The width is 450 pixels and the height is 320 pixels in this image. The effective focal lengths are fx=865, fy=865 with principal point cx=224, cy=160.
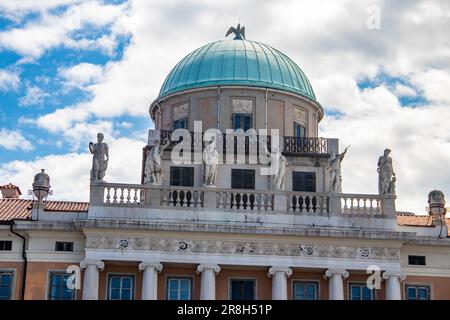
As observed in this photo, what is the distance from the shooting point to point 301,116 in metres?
42.7

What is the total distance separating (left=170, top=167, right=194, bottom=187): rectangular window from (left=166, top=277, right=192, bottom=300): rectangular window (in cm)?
480

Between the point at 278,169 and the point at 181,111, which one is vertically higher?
the point at 181,111

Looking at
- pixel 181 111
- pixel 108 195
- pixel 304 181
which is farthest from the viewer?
pixel 181 111

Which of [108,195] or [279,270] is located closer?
[279,270]

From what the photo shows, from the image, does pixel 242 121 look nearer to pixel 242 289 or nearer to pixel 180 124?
pixel 180 124

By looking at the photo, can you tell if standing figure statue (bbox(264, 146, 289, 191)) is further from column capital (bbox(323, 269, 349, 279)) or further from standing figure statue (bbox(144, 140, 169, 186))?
standing figure statue (bbox(144, 140, 169, 186))

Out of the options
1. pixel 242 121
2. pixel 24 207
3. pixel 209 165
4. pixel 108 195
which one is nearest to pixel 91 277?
pixel 108 195

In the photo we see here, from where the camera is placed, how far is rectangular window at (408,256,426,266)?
3678 centimetres

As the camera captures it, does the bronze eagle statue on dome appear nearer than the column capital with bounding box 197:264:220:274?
No

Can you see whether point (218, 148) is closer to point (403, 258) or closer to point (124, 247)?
point (124, 247)

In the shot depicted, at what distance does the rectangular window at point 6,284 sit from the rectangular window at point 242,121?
12761 millimetres

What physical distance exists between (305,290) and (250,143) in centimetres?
730

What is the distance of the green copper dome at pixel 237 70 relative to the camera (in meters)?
42.0

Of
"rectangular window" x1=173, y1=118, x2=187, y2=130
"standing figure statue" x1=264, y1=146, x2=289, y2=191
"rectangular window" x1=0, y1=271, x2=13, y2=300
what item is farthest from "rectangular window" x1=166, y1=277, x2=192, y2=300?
"rectangular window" x1=173, y1=118, x2=187, y2=130
